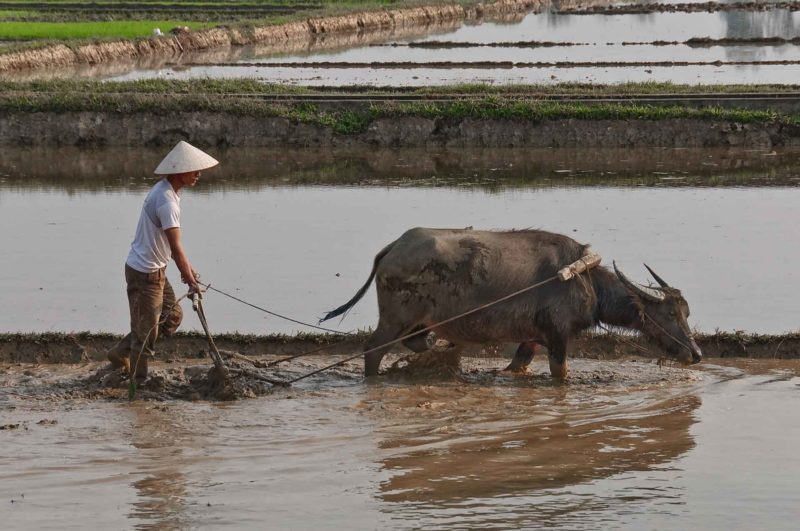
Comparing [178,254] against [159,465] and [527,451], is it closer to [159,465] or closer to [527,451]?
[159,465]

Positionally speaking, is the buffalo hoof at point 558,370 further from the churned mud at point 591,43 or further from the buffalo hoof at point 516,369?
the churned mud at point 591,43

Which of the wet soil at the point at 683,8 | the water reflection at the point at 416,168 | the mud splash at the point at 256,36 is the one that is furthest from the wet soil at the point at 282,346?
the wet soil at the point at 683,8

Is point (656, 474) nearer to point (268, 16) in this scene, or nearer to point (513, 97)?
point (513, 97)

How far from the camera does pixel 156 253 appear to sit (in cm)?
577

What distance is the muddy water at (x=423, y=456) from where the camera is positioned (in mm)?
4574

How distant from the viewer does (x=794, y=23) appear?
3147 centimetres

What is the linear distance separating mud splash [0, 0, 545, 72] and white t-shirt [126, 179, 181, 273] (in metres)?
15.0

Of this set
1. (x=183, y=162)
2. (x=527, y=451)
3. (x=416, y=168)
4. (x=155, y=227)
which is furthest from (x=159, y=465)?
(x=416, y=168)

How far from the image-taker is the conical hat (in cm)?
565

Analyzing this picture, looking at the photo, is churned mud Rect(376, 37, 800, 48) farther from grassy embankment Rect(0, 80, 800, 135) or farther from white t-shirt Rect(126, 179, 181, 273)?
white t-shirt Rect(126, 179, 181, 273)

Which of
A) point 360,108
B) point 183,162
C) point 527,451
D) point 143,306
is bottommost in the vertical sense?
point 527,451

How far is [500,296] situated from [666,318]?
0.89 m

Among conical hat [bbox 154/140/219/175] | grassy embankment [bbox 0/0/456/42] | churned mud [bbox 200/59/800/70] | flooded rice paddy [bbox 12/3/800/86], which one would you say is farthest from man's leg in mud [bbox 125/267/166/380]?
grassy embankment [bbox 0/0/456/42]

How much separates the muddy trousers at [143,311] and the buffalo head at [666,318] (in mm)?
2310
